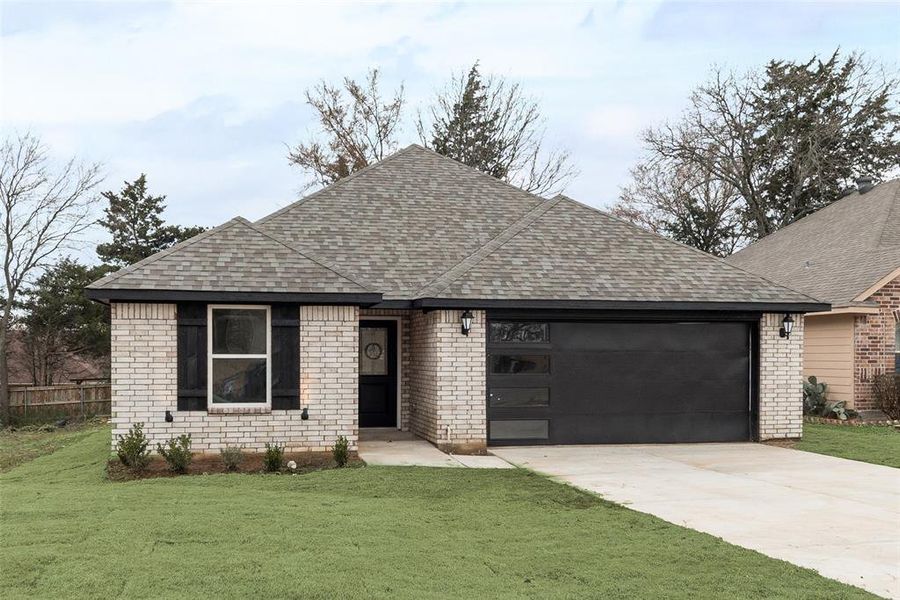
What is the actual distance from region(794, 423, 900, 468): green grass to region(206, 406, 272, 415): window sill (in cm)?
839

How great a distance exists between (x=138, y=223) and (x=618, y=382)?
1145 inches

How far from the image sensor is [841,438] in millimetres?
14898

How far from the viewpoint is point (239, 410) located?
1161 centimetres

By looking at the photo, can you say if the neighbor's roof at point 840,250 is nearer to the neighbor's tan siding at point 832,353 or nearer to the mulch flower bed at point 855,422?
the neighbor's tan siding at point 832,353

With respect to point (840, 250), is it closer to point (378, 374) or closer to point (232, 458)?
point (378, 374)

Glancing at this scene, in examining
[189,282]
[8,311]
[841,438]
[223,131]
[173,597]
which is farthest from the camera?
[8,311]

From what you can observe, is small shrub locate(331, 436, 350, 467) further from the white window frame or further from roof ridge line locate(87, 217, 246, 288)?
roof ridge line locate(87, 217, 246, 288)

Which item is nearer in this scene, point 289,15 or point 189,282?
point 189,282

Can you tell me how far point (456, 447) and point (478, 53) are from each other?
2775 centimetres

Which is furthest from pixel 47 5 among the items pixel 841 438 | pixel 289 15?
pixel 841 438

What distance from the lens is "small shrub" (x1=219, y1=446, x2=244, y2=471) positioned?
1079 cm

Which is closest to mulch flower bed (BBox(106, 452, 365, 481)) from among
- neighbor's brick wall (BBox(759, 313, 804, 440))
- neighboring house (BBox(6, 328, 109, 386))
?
neighbor's brick wall (BBox(759, 313, 804, 440))

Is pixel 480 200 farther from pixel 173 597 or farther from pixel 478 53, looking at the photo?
pixel 478 53

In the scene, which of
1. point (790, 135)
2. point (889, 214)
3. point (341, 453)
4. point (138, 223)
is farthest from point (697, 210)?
point (341, 453)
